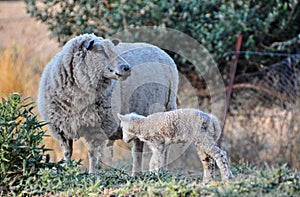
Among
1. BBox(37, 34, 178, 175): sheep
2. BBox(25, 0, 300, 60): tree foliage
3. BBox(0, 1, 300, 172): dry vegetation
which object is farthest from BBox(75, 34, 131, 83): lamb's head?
BBox(25, 0, 300, 60): tree foliage

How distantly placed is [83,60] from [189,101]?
4185 millimetres

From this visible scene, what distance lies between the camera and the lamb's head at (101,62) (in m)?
5.55

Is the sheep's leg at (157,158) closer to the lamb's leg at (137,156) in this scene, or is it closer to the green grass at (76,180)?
the green grass at (76,180)

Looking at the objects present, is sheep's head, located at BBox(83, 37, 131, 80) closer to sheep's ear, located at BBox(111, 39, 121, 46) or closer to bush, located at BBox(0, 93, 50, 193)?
sheep's ear, located at BBox(111, 39, 121, 46)

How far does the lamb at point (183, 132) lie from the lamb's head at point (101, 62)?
46 cm

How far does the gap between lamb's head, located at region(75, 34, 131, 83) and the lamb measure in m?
0.46

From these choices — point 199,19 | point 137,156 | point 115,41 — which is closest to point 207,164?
point 137,156

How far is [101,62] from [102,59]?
29 millimetres

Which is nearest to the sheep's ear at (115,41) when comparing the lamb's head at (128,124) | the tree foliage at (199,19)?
the lamb's head at (128,124)

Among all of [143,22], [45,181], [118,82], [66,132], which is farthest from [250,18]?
[45,181]

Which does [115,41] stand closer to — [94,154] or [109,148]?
[94,154]

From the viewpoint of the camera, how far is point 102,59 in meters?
5.65

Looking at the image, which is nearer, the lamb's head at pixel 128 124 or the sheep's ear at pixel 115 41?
the lamb's head at pixel 128 124

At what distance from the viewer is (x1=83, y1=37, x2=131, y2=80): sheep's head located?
560 centimetres
